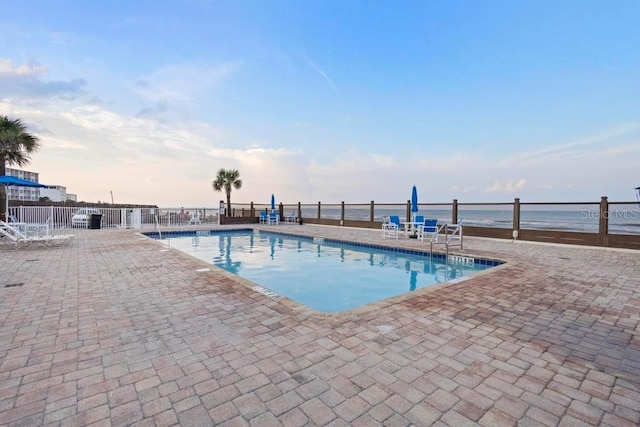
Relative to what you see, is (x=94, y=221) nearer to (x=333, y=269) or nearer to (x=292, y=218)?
(x=292, y=218)

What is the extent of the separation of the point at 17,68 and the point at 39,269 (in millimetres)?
9422

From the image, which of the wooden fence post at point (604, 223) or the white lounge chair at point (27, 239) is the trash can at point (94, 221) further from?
the wooden fence post at point (604, 223)

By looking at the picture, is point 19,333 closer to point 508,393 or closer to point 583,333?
point 508,393

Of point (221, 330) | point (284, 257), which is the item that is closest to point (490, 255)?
point (284, 257)

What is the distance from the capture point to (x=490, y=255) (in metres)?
6.50

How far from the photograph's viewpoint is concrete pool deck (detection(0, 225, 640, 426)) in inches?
58.5

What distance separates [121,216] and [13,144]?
4874 millimetres

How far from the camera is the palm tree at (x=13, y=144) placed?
960 cm

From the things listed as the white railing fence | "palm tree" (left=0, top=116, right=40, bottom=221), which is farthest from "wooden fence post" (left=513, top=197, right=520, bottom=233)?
"palm tree" (left=0, top=116, right=40, bottom=221)

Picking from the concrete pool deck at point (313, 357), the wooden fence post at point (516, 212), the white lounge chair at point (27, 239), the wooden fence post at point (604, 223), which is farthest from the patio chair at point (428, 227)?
the white lounge chair at point (27, 239)

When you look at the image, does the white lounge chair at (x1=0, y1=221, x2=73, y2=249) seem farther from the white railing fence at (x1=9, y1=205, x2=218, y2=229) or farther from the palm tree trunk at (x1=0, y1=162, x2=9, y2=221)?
the white railing fence at (x1=9, y1=205, x2=218, y2=229)

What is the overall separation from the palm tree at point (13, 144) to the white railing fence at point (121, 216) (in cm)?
200

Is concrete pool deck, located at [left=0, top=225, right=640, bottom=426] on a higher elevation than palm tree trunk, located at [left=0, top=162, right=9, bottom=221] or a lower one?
lower

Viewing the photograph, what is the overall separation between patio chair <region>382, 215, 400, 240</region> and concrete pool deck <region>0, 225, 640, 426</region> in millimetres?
6101
